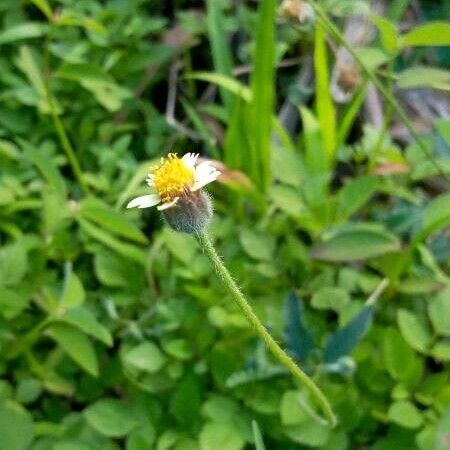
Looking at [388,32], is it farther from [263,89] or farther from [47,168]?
[47,168]

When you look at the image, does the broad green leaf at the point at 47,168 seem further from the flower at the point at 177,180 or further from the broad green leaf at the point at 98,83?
the flower at the point at 177,180

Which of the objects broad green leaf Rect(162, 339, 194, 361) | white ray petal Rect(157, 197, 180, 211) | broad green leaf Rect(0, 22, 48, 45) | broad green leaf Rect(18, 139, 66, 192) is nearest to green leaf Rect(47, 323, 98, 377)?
broad green leaf Rect(162, 339, 194, 361)

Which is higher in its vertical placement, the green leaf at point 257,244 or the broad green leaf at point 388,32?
the broad green leaf at point 388,32

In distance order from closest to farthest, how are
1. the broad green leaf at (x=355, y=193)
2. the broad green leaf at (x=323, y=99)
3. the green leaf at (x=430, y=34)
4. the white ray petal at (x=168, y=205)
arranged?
the white ray petal at (x=168, y=205) < the green leaf at (x=430, y=34) < the broad green leaf at (x=355, y=193) < the broad green leaf at (x=323, y=99)

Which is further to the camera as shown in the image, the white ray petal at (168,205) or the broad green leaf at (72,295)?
the broad green leaf at (72,295)

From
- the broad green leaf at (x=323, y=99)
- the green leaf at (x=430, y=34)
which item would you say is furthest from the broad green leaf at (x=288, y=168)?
the green leaf at (x=430, y=34)

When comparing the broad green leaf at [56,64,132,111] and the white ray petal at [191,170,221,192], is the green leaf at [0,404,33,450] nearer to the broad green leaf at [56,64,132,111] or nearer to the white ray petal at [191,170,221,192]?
the white ray petal at [191,170,221,192]
